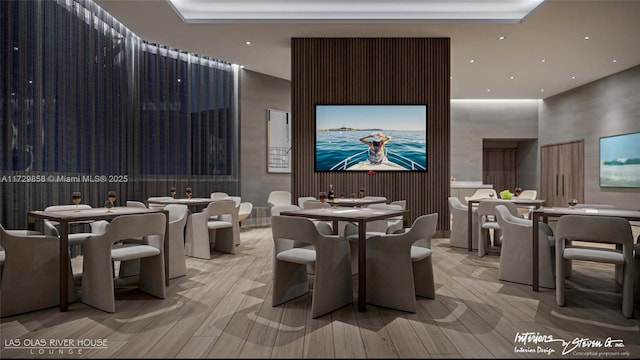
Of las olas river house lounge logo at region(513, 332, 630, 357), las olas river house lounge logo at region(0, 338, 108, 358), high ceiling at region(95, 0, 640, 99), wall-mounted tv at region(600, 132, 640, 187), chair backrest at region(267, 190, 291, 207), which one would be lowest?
las olas river house lounge logo at region(513, 332, 630, 357)

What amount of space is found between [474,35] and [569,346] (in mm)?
5500

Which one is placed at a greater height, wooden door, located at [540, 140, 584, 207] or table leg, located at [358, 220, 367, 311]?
wooden door, located at [540, 140, 584, 207]

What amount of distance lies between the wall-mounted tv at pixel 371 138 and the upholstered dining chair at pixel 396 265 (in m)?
3.62

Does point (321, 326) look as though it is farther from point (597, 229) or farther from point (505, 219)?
point (505, 219)

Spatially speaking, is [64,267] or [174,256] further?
[174,256]

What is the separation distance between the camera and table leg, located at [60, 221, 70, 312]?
3.28 m

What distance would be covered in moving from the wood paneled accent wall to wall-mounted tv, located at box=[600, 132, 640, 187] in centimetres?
513

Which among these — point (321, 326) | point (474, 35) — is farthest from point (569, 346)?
point (474, 35)

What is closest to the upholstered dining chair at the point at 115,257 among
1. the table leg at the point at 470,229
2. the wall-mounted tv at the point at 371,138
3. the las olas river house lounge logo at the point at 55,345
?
the las olas river house lounge logo at the point at 55,345

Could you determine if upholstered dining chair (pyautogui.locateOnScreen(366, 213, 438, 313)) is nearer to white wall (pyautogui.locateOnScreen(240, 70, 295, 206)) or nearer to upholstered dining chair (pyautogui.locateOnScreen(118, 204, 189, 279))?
upholstered dining chair (pyautogui.locateOnScreen(118, 204, 189, 279))

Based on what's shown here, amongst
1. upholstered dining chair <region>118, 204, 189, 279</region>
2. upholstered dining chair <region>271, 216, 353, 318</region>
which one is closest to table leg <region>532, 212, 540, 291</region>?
upholstered dining chair <region>271, 216, 353, 318</region>

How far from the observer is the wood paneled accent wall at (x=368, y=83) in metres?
6.93

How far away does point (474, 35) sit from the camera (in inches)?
266

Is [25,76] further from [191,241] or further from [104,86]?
[191,241]
